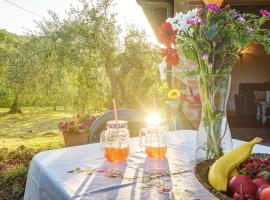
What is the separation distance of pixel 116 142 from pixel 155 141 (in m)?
0.17

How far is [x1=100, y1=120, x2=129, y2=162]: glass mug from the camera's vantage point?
4.72 ft

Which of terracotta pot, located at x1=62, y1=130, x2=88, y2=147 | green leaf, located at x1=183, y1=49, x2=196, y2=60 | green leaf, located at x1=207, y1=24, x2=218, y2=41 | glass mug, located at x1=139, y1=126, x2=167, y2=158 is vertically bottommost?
terracotta pot, located at x1=62, y1=130, x2=88, y2=147

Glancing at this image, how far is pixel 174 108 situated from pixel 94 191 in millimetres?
1072

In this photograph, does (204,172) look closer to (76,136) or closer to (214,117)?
(214,117)

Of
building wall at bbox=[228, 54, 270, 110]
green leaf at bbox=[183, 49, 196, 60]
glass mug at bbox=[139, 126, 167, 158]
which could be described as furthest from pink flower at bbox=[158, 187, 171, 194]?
building wall at bbox=[228, 54, 270, 110]

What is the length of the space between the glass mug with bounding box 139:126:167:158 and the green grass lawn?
20.1ft

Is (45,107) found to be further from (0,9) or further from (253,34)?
(253,34)

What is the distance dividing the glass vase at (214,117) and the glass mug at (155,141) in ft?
0.62

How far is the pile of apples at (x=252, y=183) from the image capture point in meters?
0.89

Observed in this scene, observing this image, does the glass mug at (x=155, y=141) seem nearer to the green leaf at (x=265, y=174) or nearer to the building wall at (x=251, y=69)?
the green leaf at (x=265, y=174)

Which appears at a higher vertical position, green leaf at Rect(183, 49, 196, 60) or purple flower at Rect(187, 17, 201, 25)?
purple flower at Rect(187, 17, 201, 25)

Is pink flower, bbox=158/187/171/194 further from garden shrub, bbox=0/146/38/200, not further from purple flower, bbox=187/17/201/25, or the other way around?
garden shrub, bbox=0/146/38/200

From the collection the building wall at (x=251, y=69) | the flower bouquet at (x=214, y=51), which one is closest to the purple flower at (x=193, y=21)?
the flower bouquet at (x=214, y=51)

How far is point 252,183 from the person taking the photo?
3.19 ft
